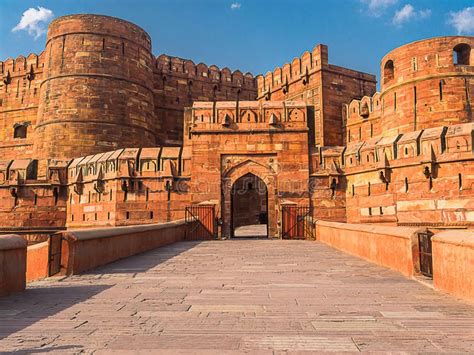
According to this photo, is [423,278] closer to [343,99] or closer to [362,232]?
[362,232]

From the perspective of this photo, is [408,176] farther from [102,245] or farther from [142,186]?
[102,245]

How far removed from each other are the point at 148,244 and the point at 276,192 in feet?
22.9

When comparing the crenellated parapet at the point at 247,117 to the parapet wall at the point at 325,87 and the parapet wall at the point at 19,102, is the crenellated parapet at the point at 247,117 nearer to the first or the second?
the parapet wall at the point at 325,87

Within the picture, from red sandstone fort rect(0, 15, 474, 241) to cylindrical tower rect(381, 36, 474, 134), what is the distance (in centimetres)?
5

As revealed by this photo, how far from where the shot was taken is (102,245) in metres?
7.00

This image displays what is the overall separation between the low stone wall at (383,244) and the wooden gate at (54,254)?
4710 millimetres

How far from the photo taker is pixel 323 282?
530cm

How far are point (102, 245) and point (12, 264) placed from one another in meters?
2.56

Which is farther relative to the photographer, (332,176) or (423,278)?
(332,176)

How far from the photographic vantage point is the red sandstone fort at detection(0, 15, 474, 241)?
46.1ft

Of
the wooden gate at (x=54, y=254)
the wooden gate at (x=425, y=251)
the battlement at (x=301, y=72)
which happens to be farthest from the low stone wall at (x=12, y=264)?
the battlement at (x=301, y=72)

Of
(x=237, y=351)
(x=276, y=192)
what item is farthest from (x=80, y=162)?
(x=237, y=351)

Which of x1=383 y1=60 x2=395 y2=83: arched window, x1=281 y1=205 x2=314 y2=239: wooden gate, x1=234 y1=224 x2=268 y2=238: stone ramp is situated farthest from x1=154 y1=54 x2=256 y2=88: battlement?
x1=281 y1=205 x2=314 y2=239: wooden gate

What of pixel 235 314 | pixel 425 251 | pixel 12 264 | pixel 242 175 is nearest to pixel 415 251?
pixel 425 251
